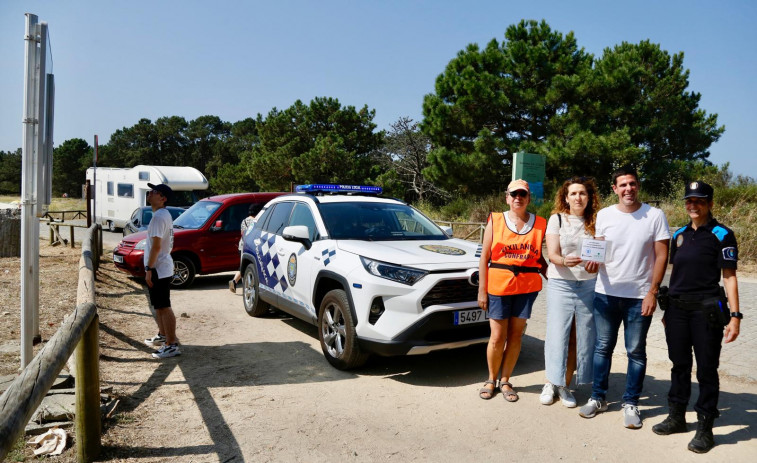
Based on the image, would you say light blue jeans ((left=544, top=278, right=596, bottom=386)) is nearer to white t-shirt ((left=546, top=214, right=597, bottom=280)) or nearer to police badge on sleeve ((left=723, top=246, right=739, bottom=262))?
white t-shirt ((left=546, top=214, right=597, bottom=280))

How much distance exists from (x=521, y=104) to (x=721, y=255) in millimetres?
20701

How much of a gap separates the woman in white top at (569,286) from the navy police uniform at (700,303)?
0.62 m

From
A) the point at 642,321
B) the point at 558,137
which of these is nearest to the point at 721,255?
the point at 642,321

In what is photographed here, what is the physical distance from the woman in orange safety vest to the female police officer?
104 cm

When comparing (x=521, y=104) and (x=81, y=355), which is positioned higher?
(x=521, y=104)

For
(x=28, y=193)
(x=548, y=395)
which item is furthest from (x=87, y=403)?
(x=548, y=395)

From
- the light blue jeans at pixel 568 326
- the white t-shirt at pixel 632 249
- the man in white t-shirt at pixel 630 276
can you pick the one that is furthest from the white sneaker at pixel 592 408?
the white t-shirt at pixel 632 249

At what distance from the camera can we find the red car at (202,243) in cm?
984

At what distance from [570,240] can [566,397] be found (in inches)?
51.7

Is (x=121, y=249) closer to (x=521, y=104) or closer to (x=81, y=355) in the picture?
(x=81, y=355)

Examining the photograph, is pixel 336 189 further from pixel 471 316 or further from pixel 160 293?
pixel 471 316

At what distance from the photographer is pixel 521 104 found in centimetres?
2323

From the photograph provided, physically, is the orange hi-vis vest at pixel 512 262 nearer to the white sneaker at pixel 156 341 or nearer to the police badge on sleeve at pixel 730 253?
the police badge on sleeve at pixel 730 253

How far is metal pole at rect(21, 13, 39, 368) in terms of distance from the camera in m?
4.38
